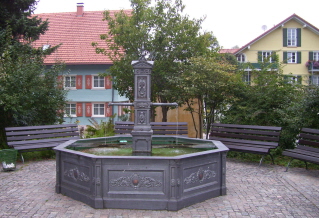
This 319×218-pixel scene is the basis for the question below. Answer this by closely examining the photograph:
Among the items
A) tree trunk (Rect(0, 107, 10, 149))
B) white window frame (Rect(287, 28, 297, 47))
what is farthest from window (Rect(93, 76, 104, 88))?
white window frame (Rect(287, 28, 297, 47))

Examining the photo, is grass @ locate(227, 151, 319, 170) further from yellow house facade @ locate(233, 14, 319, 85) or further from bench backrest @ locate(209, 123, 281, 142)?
yellow house facade @ locate(233, 14, 319, 85)

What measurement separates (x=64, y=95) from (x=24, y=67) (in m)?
1.66

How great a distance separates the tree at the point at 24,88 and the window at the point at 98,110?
13.9 metres

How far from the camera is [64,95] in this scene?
1229 cm

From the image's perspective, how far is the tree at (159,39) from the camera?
1355cm

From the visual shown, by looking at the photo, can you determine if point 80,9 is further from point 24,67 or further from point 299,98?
point 299,98

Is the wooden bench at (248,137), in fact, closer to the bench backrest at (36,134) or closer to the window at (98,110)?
the bench backrest at (36,134)

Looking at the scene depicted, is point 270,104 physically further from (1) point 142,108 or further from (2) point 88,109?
(2) point 88,109

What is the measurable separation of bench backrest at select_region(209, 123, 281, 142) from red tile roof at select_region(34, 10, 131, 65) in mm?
15729

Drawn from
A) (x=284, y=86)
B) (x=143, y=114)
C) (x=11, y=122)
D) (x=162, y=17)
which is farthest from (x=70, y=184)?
(x=162, y=17)

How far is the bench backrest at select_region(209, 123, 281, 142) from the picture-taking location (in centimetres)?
959

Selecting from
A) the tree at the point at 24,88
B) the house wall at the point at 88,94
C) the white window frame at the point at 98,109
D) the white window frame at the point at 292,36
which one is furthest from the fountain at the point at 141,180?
the white window frame at the point at 292,36

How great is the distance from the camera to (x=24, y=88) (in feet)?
36.2

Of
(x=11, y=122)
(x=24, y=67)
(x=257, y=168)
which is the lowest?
(x=257, y=168)
